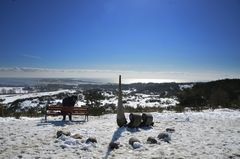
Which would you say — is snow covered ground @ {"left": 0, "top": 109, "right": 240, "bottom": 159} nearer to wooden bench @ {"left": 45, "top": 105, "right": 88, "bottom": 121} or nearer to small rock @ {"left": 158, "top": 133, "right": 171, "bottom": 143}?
small rock @ {"left": 158, "top": 133, "right": 171, "bottom": 143}

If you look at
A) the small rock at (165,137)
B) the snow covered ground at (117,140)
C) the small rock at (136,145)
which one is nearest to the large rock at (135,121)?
the snow covered ground at (117,140)

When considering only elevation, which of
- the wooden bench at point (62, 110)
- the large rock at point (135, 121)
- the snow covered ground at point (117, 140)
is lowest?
the snow covered ground at point (117, 140)

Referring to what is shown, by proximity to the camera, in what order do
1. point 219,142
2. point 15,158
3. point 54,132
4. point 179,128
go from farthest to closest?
point 179,128 → point 54,132 → point 219,142 → point 15,158

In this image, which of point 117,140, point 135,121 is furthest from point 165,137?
point 135,121

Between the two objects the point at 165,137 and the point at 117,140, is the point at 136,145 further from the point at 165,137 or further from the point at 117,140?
the point at 165,137

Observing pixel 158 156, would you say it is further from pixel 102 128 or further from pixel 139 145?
pixel 102 128

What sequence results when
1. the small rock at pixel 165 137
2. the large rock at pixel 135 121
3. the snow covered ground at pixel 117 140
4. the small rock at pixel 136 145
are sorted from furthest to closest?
the large rock at pixel 135 121
the small rock at pixel 165 137
the small rock at pixel 136 145
the snow covered ground at pixel 117 140

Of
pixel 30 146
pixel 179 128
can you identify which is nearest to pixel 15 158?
pixel 30 146

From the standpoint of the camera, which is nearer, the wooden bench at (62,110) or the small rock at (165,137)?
the small rock at (165,137)

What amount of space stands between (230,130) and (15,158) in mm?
10517

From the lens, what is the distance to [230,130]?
1309cm

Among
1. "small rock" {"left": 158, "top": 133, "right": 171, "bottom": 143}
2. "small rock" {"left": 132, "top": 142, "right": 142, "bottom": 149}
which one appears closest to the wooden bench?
"small rock" {"left": 158, "top": 133, "right": 171, "bottom": 143}

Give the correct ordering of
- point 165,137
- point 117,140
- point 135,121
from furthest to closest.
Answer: point 135,121 < point 165,137 < point 117,140

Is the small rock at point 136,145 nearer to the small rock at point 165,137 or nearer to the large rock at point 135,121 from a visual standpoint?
the small rock at point 165,137
